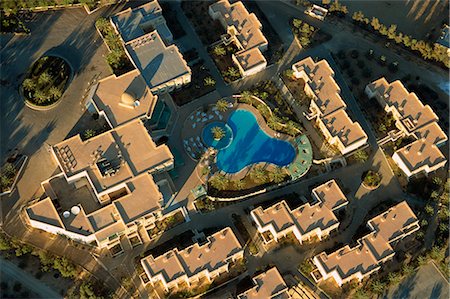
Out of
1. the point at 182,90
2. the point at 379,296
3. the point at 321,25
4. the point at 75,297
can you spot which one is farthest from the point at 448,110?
the point at 75,297

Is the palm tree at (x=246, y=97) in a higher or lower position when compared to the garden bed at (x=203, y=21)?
lower

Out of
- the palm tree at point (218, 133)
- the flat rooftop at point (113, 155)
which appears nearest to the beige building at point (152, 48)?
the flat rooftop at point (113, 155)

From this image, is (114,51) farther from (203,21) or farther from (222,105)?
(222,105)

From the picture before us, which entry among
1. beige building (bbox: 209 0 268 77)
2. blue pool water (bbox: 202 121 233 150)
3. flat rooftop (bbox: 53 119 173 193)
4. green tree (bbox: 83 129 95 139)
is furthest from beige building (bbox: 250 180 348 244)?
green tree (bbox: 83 129 95 139)

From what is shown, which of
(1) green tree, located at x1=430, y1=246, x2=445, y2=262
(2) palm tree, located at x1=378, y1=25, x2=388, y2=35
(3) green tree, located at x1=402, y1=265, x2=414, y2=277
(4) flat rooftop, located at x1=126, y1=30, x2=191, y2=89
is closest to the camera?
(3) green tree, located at x1=402, y1=265, x2=414, y2=277

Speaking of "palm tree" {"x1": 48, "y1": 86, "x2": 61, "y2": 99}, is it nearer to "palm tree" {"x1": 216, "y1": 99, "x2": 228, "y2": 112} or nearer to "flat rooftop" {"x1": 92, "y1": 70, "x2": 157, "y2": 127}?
"flat rooftop" {"x1": 92, "y1": 70, "x2": 157, "y2": 127}

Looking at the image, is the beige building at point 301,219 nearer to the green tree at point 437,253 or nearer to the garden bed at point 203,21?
the green tree at point 437,253
